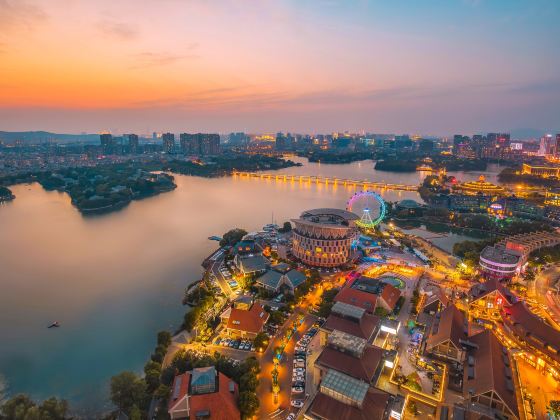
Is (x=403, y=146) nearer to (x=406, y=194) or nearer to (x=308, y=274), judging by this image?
→ (x=406, y=194)

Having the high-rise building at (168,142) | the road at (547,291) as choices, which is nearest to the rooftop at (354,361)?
the road at (547,291)

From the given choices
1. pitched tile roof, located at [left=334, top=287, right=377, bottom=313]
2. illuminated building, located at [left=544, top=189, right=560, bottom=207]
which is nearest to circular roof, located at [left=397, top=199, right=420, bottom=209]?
illuminated building, located at [left=544, top=189, right=560, bottom=207]

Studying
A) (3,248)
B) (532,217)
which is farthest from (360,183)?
(3,248)

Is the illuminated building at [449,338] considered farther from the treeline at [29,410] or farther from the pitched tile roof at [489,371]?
the treeline at [29,410]

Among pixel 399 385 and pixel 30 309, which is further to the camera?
pixel 30 309

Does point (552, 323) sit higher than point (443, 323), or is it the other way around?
point (443, 323)

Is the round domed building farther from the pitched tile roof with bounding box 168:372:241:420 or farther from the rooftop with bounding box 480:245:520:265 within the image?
the pitched tile roof with bounding box 168:372:241:420
